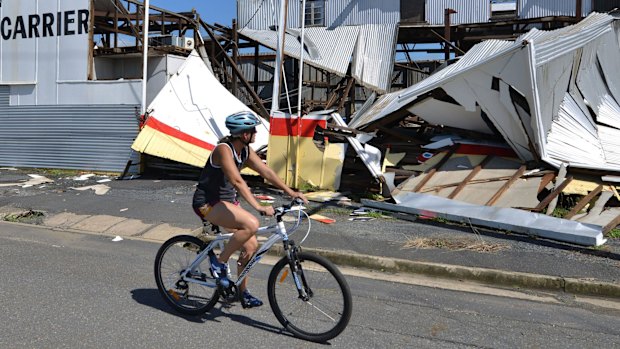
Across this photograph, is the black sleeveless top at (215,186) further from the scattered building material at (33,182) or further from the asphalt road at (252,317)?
the scattered building material at (33,182)

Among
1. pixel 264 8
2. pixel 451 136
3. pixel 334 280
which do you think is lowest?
pixel 334 280

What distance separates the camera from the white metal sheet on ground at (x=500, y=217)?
763 cm

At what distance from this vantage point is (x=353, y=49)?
1883cm

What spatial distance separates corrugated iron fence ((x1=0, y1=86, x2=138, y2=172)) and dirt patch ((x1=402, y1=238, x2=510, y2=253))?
9.92m

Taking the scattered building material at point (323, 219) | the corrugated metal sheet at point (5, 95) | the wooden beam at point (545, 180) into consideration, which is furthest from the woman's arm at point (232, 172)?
the corrugated metal sheet at point (5, 95)

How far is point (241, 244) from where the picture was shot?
4465 millimetres

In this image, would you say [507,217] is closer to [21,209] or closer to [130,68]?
[21,209]

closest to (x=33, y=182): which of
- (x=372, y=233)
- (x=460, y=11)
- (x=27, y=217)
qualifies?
(x=27, y=217)

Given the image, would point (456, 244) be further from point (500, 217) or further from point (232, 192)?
point (232, 192)

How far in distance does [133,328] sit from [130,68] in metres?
13.7

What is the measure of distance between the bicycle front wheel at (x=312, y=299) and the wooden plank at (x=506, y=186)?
18.7 feet

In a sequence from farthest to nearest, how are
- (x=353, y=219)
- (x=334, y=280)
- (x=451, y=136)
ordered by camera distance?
(x=451, y=136)
(x=353, y=219)
(x=334, y=280)

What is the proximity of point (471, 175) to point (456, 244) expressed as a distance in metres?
2.86

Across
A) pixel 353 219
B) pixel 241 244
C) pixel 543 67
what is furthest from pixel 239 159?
pixel 543 67
